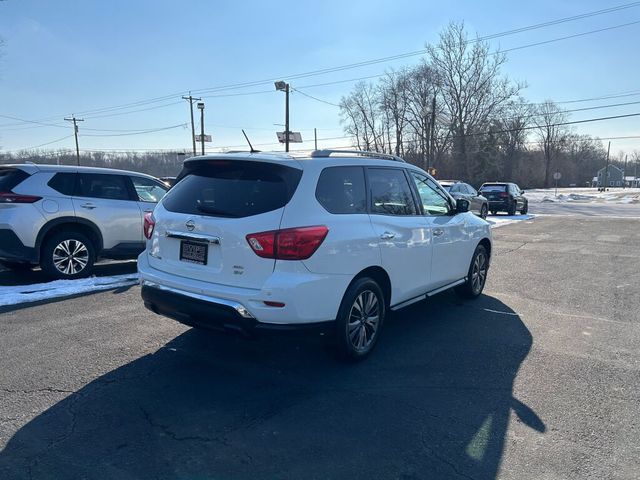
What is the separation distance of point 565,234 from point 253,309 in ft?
49.2

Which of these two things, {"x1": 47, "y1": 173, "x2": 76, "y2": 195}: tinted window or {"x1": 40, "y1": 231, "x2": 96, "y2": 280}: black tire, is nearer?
{"x1": 40, "y1": 231, "x2": 96, "y2": 280}: black tire

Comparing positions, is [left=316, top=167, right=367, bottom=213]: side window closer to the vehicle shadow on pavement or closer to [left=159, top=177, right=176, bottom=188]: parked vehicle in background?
the vehicle shadow on pavement

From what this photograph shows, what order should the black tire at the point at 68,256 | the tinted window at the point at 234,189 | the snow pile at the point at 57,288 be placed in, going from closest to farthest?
the tinted window at the point at 234,189, the snow pile at the point at 57,288, the black tire at the point at 68,256

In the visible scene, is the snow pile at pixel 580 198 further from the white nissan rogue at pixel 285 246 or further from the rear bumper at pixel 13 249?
the rear bumper at pixel 13 249

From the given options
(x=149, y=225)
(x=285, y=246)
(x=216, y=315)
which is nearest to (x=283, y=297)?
(x=285, y=246)

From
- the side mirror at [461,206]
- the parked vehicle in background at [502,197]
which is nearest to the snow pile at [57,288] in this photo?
the side mirror at [461,206]

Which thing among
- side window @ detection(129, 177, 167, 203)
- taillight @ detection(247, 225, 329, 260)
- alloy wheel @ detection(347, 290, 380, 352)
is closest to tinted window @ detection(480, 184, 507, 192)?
side window @ detection(129, 177, 167, 203)

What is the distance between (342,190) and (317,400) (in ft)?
5.79

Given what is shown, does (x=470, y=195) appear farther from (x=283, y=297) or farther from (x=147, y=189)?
(x=283, y=297)

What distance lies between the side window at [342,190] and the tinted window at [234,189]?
0.27 metres

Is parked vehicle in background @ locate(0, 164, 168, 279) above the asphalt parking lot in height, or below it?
above

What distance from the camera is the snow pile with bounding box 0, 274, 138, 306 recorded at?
6105 millimetres

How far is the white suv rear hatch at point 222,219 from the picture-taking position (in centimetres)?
364

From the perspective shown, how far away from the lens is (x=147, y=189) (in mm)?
8453
